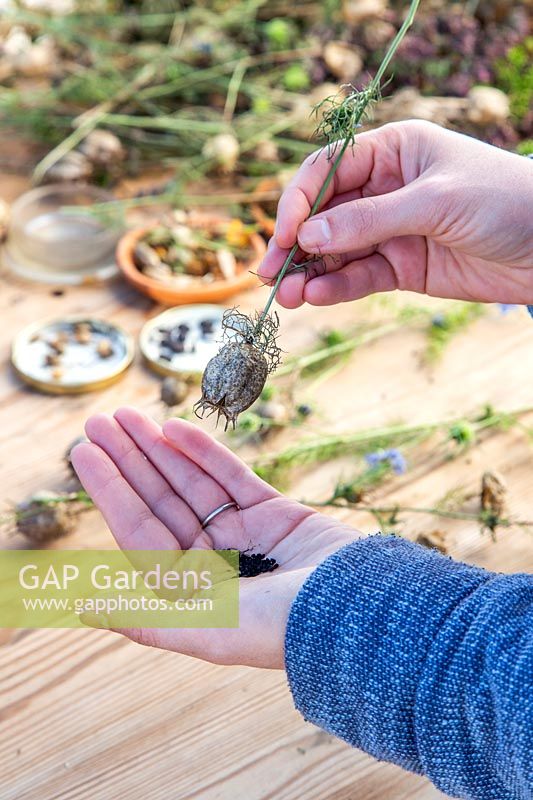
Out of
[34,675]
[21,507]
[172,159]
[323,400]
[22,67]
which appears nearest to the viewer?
[34,675]

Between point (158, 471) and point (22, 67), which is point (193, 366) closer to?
point (158, 471)

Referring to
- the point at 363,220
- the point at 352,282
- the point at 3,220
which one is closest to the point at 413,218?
the point at 363,220

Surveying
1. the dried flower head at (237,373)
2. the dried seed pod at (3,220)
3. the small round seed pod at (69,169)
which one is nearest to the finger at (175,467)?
the dried flower head at (237,373)

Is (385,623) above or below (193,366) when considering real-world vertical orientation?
below

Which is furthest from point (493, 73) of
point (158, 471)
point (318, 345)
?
point (158, 471)

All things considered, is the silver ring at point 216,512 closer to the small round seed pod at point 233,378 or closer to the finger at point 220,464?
the finger at point 220,464

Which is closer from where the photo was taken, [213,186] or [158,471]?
[158,471]
